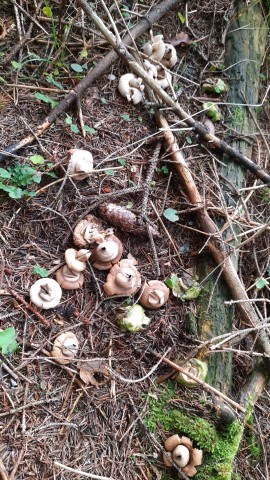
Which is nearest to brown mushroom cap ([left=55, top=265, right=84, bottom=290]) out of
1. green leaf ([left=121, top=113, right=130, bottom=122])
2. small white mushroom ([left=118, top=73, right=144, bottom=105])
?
green leaf ([left=121, top=113, right=130, bottom=122])

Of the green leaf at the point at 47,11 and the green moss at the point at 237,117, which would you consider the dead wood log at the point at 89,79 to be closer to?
the green leaf at the point at 47,11

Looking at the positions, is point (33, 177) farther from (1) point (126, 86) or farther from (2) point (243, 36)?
(2) point (243, 36)

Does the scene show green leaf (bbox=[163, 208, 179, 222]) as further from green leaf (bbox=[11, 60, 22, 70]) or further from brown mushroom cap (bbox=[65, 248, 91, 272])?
green leaf (bbox=[11, 60, 22, 70])

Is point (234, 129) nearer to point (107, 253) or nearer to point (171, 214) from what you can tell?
point (171, 214)

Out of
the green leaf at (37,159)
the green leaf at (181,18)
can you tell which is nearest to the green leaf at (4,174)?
the green leaf at (37,159)

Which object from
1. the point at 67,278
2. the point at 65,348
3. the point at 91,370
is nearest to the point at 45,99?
the point at 67,278
